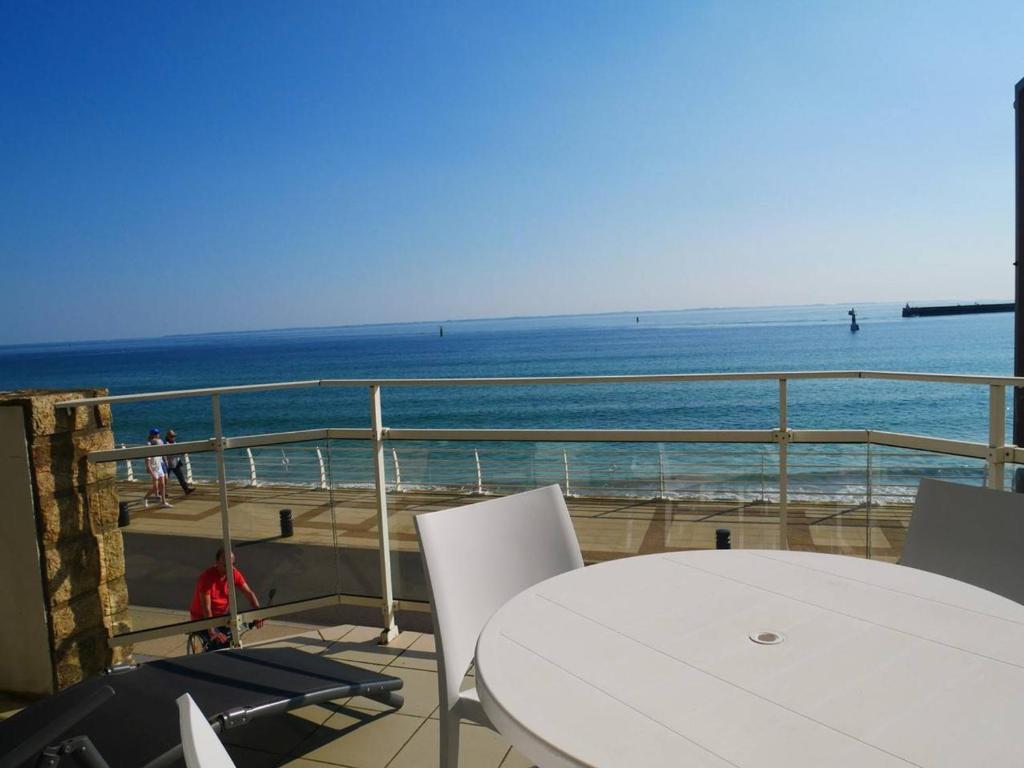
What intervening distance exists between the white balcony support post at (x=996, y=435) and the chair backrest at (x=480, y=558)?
1598mm

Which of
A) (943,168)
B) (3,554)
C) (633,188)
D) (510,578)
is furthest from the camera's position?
(633,188)

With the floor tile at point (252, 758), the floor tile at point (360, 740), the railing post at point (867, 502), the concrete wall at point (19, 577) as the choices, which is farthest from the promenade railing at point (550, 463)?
the floor tile at point (252, 758)

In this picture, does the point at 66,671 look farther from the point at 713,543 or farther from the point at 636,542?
the point at 713,543

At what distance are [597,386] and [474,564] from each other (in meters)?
2.14

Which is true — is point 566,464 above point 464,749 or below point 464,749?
above

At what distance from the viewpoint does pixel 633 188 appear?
164ft

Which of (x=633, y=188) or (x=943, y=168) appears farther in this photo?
(x=633, y=188)

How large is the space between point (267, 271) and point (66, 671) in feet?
213

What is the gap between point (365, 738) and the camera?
2.51 m

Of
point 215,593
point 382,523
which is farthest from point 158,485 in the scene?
point 382,523

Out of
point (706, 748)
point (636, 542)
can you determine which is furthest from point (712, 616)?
point (636, 542)

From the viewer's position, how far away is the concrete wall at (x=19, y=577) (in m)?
2.87

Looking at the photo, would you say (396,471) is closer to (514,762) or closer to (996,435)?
(514,762)

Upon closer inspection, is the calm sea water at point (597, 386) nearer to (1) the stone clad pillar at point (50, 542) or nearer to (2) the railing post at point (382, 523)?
(2) the railing post at point (382, 523)
